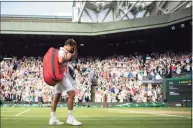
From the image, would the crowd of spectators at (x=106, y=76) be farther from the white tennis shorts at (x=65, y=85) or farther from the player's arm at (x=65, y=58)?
the player's arm at (x=65, y=58)

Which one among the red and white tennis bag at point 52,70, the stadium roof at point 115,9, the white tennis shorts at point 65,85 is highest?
the stadium roof at point 115,9

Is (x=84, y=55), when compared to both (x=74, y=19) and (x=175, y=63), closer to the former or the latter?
(x=74, y=19)

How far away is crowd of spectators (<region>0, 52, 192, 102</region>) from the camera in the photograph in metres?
29.0

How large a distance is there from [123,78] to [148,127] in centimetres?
2502

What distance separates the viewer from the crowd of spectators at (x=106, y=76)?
2898cm

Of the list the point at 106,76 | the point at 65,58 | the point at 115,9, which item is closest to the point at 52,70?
the point at 65,58

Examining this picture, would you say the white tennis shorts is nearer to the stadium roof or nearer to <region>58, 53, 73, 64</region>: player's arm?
<region>58, 53, 73, 64</region>: player's arm

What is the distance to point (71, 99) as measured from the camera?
697 centimetres

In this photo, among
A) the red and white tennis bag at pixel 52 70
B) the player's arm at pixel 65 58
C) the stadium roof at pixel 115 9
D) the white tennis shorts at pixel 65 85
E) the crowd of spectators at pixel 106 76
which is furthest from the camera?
the stadium roof at pixel 115 9

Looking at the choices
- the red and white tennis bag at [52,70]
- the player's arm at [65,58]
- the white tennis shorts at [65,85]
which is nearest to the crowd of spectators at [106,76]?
the white tennis shorts at [65,85]

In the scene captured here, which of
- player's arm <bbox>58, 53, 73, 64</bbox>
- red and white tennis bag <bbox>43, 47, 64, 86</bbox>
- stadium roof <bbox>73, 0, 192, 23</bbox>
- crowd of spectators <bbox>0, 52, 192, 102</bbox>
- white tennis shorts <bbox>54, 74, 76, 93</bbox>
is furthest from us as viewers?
stadium roof <bbox>73, 0, 192, 23</bbox>

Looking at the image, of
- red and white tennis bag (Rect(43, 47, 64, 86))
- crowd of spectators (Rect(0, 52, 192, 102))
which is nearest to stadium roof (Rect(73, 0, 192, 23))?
crowd of spectators (Rect(0, 52, 192, 102))

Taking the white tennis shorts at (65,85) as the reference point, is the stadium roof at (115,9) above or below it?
above

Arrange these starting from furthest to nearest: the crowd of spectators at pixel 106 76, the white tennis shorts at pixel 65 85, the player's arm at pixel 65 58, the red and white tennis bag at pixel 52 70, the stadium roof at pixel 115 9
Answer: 1. the stadium roof at pixel 115 9
2. the crowd of spectators at pixel 106 76
3. the white tennis shorts at pixel 65 85
4. the player's arm at pixel 65 58
5. the red and white tennis bag at pixel 52 70
